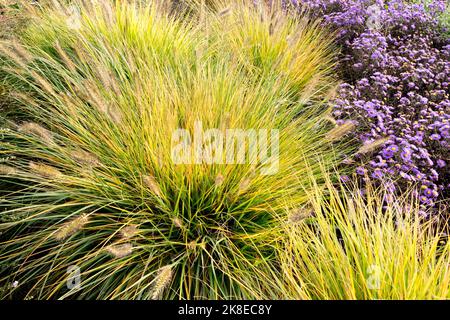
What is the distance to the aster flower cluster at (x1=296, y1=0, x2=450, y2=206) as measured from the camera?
10.2 feet

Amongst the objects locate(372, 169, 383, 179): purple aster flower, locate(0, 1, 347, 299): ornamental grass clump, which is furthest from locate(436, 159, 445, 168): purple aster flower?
locate(0, 1, 347, 299): ornamental grass clump

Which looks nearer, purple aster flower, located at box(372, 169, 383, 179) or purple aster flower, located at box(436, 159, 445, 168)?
purple aster flower, located at box(372, 169, 383, 179)

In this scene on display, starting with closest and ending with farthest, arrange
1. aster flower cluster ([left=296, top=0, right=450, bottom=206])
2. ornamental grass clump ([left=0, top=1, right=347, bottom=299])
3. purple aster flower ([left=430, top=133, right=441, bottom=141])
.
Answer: ornamental grass clump ([left=0, top=1, right=347, bottom=299]), aster flower cluster ([left=296, top=0, right=450, bottom=206]), purple aster flower ([left=430, top=133, right=441, bottom=141])

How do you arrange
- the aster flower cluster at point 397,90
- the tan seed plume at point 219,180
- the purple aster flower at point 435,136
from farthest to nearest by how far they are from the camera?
1. the purple aster flower at point 435,136
2. the aster flower cluster at point 397,90
3. the tan seed plume at point 219,180

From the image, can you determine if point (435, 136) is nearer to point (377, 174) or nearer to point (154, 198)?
point (377, 174)

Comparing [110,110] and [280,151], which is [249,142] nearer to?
[280,151]

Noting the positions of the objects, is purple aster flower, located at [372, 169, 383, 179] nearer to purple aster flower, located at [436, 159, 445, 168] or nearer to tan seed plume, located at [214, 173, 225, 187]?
purple aster flower, located at [436, 159, 445, 168]

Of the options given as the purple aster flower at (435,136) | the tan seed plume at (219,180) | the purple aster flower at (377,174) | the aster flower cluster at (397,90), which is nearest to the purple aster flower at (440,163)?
the aster flower cluster at (397,90)

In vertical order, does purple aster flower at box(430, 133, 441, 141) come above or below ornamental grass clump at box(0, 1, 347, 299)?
above


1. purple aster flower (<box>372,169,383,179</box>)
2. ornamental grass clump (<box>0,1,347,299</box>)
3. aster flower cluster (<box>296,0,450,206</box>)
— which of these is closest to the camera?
ornamental grass clump (<box>0,1,347,299</box>)

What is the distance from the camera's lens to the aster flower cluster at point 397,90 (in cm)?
311

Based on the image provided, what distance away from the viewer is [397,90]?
168 inches

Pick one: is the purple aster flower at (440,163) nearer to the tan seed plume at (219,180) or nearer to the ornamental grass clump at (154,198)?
the ornamental grass clump at (154,198)
